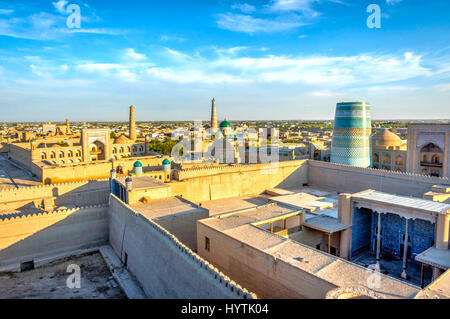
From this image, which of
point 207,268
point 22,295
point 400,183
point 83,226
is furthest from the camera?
point 400,183

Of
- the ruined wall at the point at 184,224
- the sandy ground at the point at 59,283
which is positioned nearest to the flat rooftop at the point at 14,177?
the sandy ground at the point at 59,283

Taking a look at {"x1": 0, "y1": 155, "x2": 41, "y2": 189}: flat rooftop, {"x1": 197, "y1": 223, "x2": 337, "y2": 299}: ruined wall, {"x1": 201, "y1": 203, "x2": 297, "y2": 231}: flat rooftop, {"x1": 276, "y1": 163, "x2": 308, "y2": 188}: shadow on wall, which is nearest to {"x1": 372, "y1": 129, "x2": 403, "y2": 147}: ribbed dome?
{"x1": 276, "y1": 163, "x2": 308, "y2": 188}: shadow on wall

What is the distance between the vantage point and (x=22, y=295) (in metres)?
9.52

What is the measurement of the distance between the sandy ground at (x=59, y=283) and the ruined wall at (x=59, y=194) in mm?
4184

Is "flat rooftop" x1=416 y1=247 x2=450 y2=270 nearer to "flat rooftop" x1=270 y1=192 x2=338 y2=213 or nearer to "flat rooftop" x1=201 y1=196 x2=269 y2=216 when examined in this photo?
"flat rooftop" x1=270 y1=192 x2=338 y2=213

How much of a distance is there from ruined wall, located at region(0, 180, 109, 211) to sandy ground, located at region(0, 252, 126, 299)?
4.18 metres

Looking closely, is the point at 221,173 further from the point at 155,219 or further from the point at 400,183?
the point at 400,183

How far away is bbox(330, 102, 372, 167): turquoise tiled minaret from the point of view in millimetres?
19500

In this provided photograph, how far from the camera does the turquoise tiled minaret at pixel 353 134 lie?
19.5m
